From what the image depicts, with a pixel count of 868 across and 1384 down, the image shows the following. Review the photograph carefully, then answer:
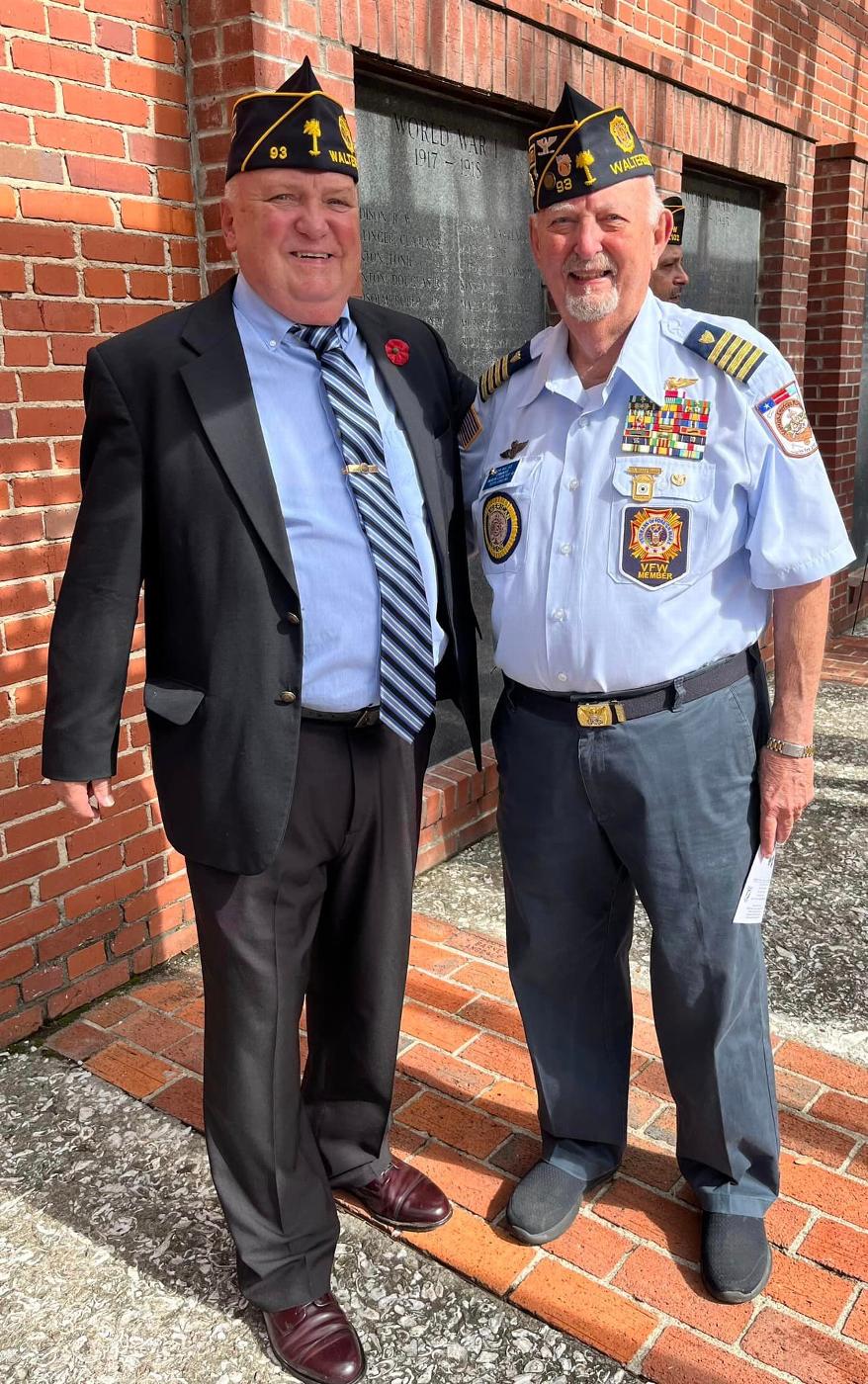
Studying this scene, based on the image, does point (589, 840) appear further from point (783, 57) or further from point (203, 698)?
point (783, 57)

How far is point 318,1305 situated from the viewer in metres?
2.13

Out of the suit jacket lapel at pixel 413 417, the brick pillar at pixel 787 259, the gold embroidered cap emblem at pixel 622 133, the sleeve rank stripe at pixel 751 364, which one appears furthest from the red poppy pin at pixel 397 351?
the brick pillar at pixel 787 259

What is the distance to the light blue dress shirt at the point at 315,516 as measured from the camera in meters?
2.02

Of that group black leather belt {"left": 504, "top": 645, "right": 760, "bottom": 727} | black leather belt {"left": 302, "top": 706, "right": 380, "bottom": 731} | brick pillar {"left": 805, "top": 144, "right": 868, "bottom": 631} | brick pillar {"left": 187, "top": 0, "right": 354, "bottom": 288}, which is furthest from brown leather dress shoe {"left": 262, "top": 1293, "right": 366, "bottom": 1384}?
brick pillar {"left": 805, "top": 144, "right": 868, "bottom": 631}

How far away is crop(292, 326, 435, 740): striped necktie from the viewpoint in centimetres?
204

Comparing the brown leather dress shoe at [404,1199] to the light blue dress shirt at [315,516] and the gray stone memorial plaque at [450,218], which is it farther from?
the gray stone memorial plaque at [450,218]

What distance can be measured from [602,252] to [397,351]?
1.49 ft

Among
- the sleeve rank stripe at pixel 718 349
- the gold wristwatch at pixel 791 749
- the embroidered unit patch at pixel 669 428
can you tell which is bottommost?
the gold wristwatch at pixel 791 749

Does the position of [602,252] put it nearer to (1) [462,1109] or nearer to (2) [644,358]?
(2) [644,358]

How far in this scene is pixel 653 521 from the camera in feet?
6.80

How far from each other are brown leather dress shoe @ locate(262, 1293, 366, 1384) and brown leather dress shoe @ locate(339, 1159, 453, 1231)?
11.6 inches

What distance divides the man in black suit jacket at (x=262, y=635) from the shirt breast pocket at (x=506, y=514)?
0.12 m

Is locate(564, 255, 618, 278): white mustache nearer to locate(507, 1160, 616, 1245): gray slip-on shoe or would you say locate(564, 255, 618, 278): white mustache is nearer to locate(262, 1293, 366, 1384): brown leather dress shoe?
locate(507, 1160, 616, 1245): gray slip-on shoe

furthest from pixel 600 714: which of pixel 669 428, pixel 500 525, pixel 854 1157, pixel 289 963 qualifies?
pixel 854 1157
